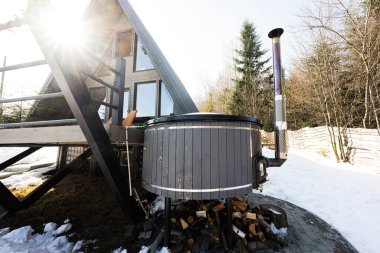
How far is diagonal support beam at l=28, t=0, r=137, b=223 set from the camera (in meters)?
2.27

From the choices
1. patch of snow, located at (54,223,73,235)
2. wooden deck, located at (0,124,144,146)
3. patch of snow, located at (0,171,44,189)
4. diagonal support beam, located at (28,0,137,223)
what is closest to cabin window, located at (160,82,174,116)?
wooden deck, located at (0,124,144,146)

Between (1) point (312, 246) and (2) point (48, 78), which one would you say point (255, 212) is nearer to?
(1) point (312, 246)

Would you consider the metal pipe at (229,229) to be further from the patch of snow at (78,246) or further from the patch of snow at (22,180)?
the patch of snow at (22,180)

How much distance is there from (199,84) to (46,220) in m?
27.6

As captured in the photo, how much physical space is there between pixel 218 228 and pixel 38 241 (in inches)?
117

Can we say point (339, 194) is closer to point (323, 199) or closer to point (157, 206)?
point (323, 199)

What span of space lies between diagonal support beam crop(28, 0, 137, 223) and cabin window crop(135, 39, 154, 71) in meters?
4.99

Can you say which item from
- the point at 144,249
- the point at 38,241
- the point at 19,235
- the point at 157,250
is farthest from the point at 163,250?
the point at 19,235

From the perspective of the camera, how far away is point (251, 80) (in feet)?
69.9

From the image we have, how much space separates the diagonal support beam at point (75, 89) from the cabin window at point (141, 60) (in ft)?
16.4

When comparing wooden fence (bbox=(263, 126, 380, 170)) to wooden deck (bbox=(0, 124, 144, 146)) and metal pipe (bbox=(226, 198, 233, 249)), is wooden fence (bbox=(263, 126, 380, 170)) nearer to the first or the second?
metal pipe (bbox=(226, 198, 233, 249))

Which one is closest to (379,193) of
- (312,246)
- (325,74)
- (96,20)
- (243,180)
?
(312,246)

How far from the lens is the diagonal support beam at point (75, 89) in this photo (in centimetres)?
227

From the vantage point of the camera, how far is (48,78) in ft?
23.3
